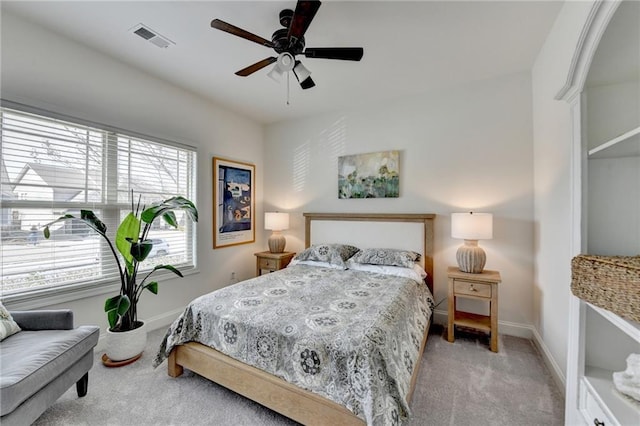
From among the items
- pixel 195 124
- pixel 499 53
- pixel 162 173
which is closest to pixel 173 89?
pixel 195 124

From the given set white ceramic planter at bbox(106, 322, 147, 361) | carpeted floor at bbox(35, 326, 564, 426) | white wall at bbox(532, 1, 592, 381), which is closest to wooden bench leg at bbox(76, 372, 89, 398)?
carpeted floor at bbox(35, 326, 564, 426)

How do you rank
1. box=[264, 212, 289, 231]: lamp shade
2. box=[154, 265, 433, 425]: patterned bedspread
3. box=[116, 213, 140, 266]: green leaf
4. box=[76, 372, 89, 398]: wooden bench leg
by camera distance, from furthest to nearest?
box=[264, 212, 289, 231]: lamp shade, box=[116, 213, 140, 266]: green leaf, box=[76, 372, 89, 398]: wooden bench leg, box=[154, 265, 433, 425]: patterned bedspread

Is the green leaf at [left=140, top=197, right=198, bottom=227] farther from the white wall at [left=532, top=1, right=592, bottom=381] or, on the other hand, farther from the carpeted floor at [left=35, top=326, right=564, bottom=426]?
the white wall at [left=532, top=1, right=592, bottom=381]

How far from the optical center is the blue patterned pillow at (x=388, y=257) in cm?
283

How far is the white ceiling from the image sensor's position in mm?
1888

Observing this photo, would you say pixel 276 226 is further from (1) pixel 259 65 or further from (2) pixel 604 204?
(2) pixel 604 204

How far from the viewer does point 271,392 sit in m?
1.57

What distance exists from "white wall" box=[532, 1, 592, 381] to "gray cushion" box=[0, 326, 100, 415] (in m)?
3.17

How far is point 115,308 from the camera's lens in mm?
2072

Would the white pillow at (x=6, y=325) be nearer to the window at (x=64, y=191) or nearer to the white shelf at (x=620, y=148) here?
the window at (x=64, y=191)

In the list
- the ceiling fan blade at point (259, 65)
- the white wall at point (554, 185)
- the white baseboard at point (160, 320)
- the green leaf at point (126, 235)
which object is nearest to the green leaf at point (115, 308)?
the green leaf at point (126, 235)

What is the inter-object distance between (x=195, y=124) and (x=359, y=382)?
11.0 ft

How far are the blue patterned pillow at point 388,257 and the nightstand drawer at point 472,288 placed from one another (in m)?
0.48

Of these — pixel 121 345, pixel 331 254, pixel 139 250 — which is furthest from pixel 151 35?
pixel 331 254
